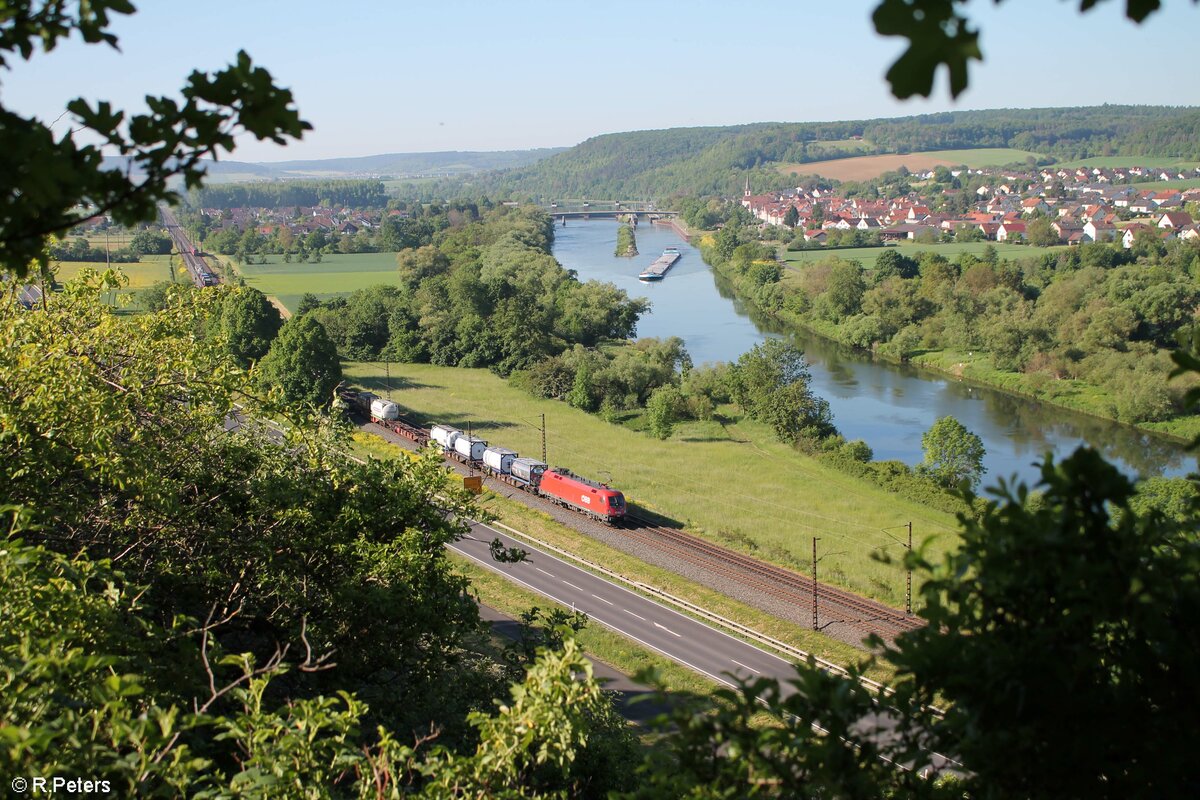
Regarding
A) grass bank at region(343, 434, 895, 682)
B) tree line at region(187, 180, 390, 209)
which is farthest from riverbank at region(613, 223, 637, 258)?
grass bank at region(343, 434, 895, 682)

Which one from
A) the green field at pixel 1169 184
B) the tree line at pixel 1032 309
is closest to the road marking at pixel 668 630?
the tree line at pixel 1032 309

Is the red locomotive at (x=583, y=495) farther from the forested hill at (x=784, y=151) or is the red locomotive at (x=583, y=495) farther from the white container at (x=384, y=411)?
the forested hill at (x=784, y=151)

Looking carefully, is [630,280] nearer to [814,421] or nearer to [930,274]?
[930,274]

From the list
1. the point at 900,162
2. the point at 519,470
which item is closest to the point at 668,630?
the point at 519,470

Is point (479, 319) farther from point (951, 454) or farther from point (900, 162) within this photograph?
point (900, 162)

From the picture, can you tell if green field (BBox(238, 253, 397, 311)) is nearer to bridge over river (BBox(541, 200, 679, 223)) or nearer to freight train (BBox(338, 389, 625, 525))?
freight train (BBox(338, 389, 625, 525))

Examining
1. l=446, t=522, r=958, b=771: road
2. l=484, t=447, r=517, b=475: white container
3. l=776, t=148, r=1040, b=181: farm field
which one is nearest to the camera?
l=446, t=522, r=958, b=771: road
